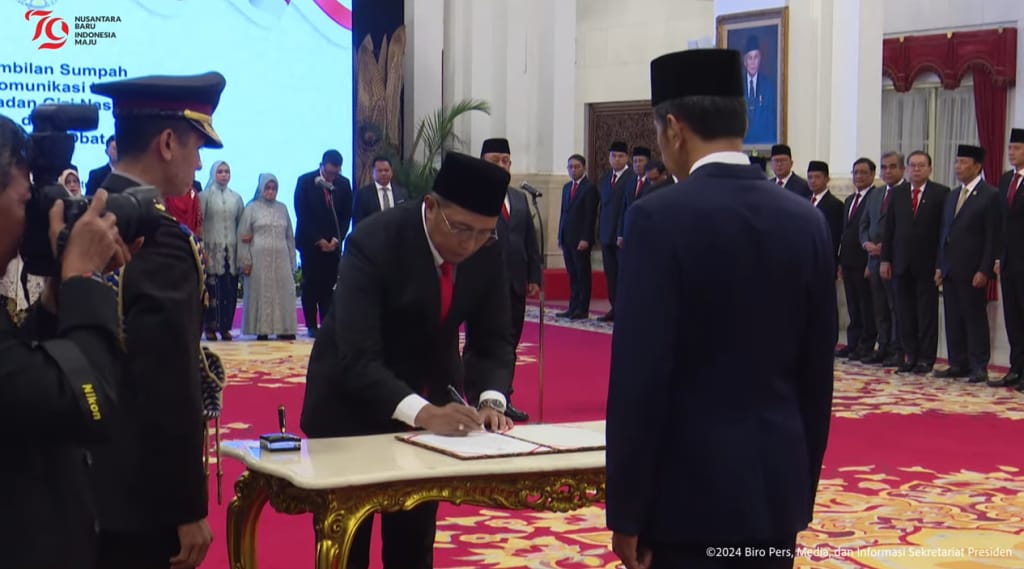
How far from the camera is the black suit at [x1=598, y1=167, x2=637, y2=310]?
42.3ft

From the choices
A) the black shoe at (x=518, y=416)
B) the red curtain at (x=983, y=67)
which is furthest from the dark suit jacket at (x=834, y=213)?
the red curtain at (x=983, y=67)

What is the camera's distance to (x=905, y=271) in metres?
9.60

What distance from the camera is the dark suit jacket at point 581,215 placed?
44.4 ft

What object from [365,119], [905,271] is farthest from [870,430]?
[365,119]

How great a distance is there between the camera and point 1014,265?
8867 millimetres

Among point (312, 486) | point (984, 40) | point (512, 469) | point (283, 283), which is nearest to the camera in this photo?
point (312, 486)

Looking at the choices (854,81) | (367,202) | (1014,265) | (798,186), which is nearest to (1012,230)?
A: (1014,265)

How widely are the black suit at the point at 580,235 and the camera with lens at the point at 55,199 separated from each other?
11572mm

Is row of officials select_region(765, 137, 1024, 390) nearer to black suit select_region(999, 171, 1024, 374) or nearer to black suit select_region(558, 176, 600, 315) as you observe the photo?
black suit select_region(999, 171, 1024, 374)

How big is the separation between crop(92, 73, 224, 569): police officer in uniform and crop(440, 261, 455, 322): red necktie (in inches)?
35.9

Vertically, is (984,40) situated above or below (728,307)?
above

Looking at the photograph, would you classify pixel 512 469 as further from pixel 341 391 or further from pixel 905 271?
pixel 905 271

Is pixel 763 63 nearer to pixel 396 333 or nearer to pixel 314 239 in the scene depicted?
pixel 314 239

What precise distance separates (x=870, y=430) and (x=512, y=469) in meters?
4.54
